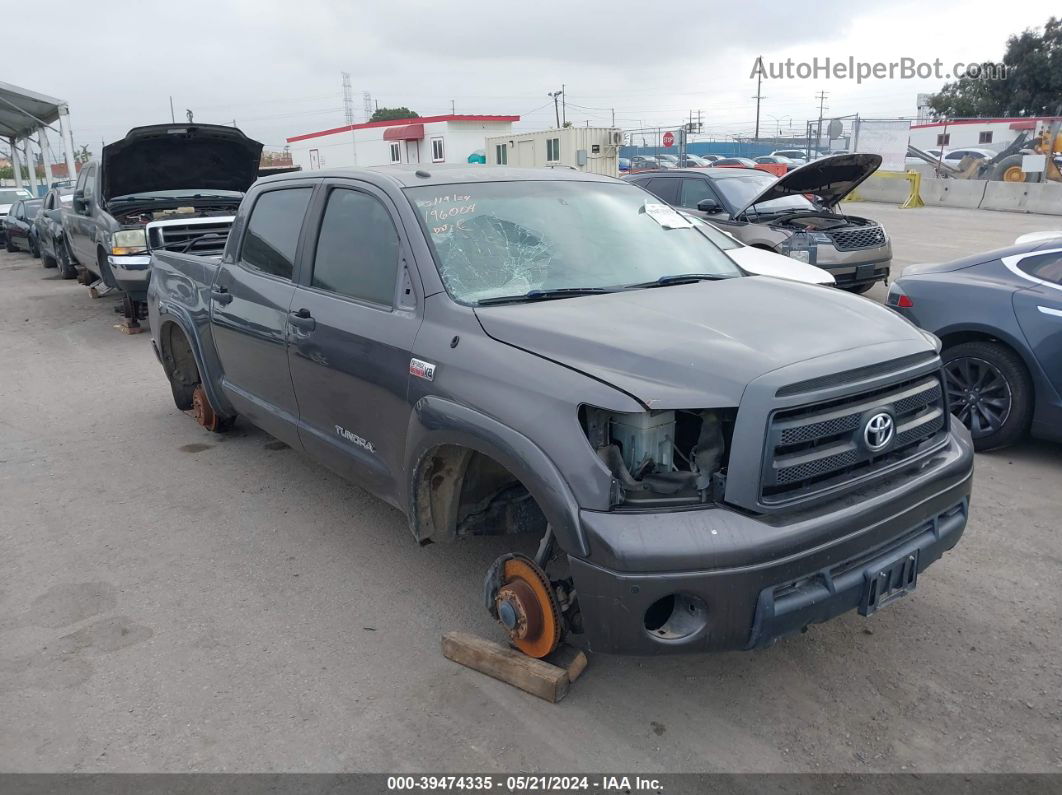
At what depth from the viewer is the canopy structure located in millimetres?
23812

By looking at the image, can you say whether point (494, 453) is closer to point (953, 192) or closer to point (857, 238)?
point (857, 238)

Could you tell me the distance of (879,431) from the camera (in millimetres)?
2818

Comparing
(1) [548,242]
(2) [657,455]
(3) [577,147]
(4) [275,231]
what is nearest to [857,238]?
Result: (1) [548,242]

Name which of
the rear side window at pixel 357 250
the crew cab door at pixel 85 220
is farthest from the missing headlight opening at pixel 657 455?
the crew cab door at pixel 85 220

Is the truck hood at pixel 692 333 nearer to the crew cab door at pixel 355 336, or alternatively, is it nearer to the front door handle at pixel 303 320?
the crew cab door at pixel 355 336

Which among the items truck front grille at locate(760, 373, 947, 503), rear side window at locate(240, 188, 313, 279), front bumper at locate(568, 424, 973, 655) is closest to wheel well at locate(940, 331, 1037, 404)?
truck front grille at locate(760, 373, 947, 503)

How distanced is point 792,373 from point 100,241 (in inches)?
408

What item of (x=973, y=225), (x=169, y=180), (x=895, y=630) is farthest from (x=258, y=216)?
(x=973, y=225)

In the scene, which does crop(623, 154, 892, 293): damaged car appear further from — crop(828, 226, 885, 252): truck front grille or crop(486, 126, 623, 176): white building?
crop(486, 126, 623, 176): white building

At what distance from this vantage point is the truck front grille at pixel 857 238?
9.28 m

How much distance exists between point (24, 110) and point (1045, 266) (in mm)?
29319

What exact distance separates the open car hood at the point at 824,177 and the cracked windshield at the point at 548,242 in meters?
5.65

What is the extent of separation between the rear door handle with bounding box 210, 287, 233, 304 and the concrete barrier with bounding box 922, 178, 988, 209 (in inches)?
917

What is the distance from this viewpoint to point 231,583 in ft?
13.0
